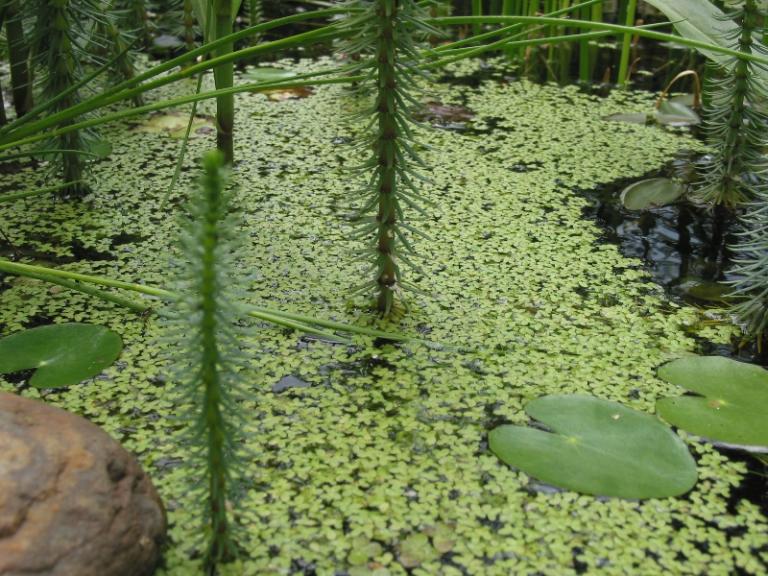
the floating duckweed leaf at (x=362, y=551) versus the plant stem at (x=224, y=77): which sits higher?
the plant stem at (x=224, y=77)

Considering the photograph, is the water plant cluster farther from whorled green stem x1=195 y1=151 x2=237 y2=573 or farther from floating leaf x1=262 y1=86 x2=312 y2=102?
floating leaf x1=262 y1=86 x2=312 y2=102

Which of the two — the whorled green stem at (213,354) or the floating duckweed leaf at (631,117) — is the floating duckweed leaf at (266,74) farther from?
the whorled green stem at (213,354)

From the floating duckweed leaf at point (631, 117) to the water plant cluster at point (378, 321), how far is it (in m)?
0.17

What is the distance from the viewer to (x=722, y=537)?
1.10m

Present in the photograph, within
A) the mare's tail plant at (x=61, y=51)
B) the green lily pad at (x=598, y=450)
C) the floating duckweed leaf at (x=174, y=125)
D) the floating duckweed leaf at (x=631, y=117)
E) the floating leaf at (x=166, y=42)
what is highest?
the mare's tail plant at (x=61, y=51)

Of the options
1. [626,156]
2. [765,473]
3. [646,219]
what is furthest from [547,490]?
[626,156]

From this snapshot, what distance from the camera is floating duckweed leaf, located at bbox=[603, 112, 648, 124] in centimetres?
245

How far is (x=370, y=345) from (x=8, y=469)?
686 millimetres

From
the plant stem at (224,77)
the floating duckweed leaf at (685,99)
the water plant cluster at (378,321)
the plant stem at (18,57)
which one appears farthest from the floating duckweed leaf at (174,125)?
the floating duckweed leaf at (685,99)

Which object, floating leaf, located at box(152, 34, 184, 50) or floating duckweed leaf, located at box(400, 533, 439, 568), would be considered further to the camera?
floating leaf, located at box(152, 34, 184, 50)

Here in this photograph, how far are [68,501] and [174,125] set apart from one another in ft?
5.22

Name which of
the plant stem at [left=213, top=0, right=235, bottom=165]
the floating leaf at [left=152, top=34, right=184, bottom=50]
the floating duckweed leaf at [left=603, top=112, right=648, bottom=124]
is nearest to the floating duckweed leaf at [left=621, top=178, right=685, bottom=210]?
the floating duckweed leaf at [left=603, top=112, right=648, bottom=124]

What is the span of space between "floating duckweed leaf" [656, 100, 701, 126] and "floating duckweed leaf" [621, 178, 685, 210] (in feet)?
1.52

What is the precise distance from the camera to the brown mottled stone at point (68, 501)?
0.86m
